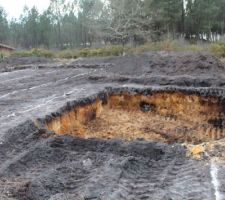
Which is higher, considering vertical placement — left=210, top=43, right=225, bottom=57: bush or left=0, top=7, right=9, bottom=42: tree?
left=0, top=7, right=9, bottom=42: tree

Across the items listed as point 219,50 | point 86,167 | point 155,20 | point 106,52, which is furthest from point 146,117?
point 155,20

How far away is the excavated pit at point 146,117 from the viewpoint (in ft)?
36.7

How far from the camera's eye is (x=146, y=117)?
12969 mm

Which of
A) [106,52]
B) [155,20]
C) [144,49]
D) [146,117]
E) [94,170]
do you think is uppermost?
[155,20]

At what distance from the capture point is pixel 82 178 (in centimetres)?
601

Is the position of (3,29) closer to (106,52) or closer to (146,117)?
(106,52)

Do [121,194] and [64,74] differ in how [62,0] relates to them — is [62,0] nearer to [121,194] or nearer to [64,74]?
[64,74]

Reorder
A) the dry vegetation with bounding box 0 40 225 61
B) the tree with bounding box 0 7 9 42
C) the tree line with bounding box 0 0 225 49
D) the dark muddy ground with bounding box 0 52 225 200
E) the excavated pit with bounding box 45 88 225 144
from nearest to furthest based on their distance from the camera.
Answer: the dark muddy ground with bounding box 0 52 225 200 < the excavated pit with bounding box 45 88 225 144 < the dry vegetation with bounding box 0 40 225 61 < the tree line with bounding box 0 0 225 49 < the tree with bounding box 0 7 9 42

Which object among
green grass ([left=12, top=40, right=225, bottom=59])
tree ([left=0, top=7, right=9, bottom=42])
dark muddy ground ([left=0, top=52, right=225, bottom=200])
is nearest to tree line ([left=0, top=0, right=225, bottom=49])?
green grass ([left=12, top=40, right=225, bottom=59])

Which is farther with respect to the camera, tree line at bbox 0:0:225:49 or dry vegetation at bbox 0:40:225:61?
tree line at bbox 0:0:225:49

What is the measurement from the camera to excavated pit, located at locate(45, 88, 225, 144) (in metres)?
11.2

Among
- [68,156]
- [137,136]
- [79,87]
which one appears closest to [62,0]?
[79,87]

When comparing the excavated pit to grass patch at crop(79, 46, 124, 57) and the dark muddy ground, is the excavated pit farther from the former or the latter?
grass patch at crop(79, 46, 124, 57)

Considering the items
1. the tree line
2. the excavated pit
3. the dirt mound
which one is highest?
the tree line
